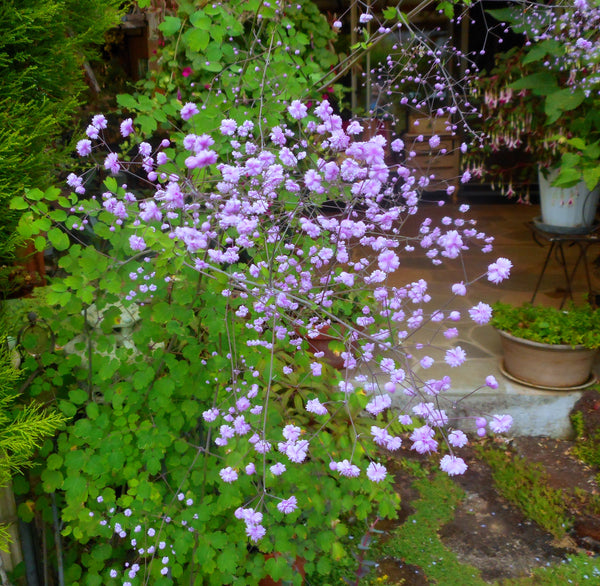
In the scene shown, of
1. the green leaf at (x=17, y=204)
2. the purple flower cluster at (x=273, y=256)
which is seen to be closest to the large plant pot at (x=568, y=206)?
the purple flower cluster at (x=273, y=256)

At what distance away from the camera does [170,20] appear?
2527 millimetres

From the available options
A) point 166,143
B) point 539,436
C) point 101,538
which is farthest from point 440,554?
point 166,143

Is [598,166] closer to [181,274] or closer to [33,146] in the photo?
[181,274]

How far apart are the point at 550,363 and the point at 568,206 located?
0.93m

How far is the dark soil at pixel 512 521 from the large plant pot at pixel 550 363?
0.51 ft

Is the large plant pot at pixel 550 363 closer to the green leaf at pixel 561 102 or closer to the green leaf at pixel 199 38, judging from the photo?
the green leaf at pixel 561 102

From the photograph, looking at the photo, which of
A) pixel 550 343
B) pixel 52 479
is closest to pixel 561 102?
pixel 550 343

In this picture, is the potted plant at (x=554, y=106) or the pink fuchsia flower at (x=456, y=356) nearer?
the pink fuchsia flower at (x=456, y=356)

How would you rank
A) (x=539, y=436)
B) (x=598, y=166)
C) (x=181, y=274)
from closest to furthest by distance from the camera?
(x=181, y=274) < (x=598, y=166) < (x=539, y=436)

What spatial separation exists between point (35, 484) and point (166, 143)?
126cm

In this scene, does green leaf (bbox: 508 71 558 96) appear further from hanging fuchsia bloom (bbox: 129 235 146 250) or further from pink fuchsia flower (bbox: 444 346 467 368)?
hanging fuchsia bloom (bbox: 129 235 146 250)

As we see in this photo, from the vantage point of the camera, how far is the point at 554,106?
332 cm

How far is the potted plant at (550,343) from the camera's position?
11.3 ft

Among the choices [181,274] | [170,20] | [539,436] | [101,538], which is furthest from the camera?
[539,436]
